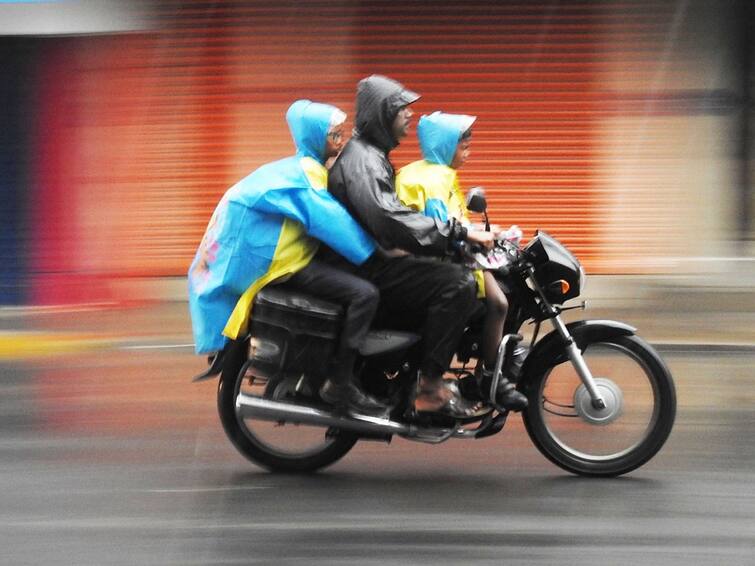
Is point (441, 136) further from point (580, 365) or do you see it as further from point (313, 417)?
point (313, 417)

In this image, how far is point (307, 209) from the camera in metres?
5.67

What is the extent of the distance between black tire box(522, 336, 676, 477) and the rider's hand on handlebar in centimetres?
66

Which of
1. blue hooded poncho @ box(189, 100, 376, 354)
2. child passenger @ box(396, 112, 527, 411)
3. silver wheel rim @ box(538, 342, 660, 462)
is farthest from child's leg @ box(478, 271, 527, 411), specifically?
blue hooded poncho @ box(189, 100, 376, 354)

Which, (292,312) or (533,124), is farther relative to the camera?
(533,124)

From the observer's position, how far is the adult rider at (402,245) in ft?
18.5

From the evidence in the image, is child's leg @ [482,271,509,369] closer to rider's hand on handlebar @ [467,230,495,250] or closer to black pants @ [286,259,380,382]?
rider's hand on handlebar @ [467,230,495,250]

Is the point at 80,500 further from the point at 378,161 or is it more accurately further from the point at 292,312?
the point at 378,161

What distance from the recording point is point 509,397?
18.9ft

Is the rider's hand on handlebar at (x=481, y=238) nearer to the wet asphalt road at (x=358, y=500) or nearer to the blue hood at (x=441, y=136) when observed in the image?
the blue hood at (x=441, y=136)

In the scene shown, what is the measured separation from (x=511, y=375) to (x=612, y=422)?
1.60 feet

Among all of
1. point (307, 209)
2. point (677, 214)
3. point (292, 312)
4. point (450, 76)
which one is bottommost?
point (677, 214)

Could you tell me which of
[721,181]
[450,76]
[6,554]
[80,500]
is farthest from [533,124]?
[6,554]

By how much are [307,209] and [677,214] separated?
279 inches

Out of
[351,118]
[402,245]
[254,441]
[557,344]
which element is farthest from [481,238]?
[351,118]
